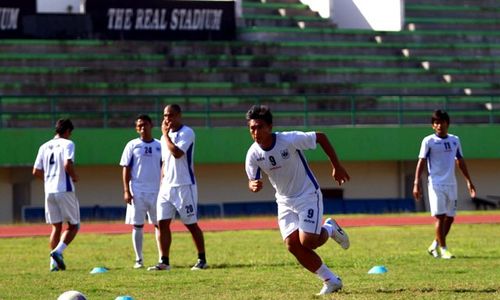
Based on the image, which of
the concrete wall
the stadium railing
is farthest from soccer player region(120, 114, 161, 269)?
the concrete wall

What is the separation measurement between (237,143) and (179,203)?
56.1 feet

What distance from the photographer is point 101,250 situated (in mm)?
20297

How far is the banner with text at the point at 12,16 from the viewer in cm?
3706

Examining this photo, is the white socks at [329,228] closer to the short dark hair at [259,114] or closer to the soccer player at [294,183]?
the soccer player at [294,183]

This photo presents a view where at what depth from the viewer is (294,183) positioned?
38.6 ft

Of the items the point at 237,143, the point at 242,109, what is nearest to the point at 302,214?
the point at 237,143

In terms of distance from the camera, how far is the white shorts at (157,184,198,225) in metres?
15.7

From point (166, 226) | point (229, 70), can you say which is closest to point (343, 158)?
point (229, 70)

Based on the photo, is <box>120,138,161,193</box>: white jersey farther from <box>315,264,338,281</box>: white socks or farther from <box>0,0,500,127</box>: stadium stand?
<box>0,0,500,127</box>: stadium stand

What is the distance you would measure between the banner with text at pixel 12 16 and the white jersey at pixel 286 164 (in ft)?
87.4

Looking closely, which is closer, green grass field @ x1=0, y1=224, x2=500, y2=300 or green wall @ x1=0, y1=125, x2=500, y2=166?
green grass field @ x1=0, y1=224, x2=500, y2=300

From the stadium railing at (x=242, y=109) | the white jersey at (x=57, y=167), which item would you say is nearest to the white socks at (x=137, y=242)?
the white jersey at (x=57, y=167)

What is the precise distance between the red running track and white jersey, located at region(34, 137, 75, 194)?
8.69m

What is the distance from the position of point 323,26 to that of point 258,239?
20508 mm
